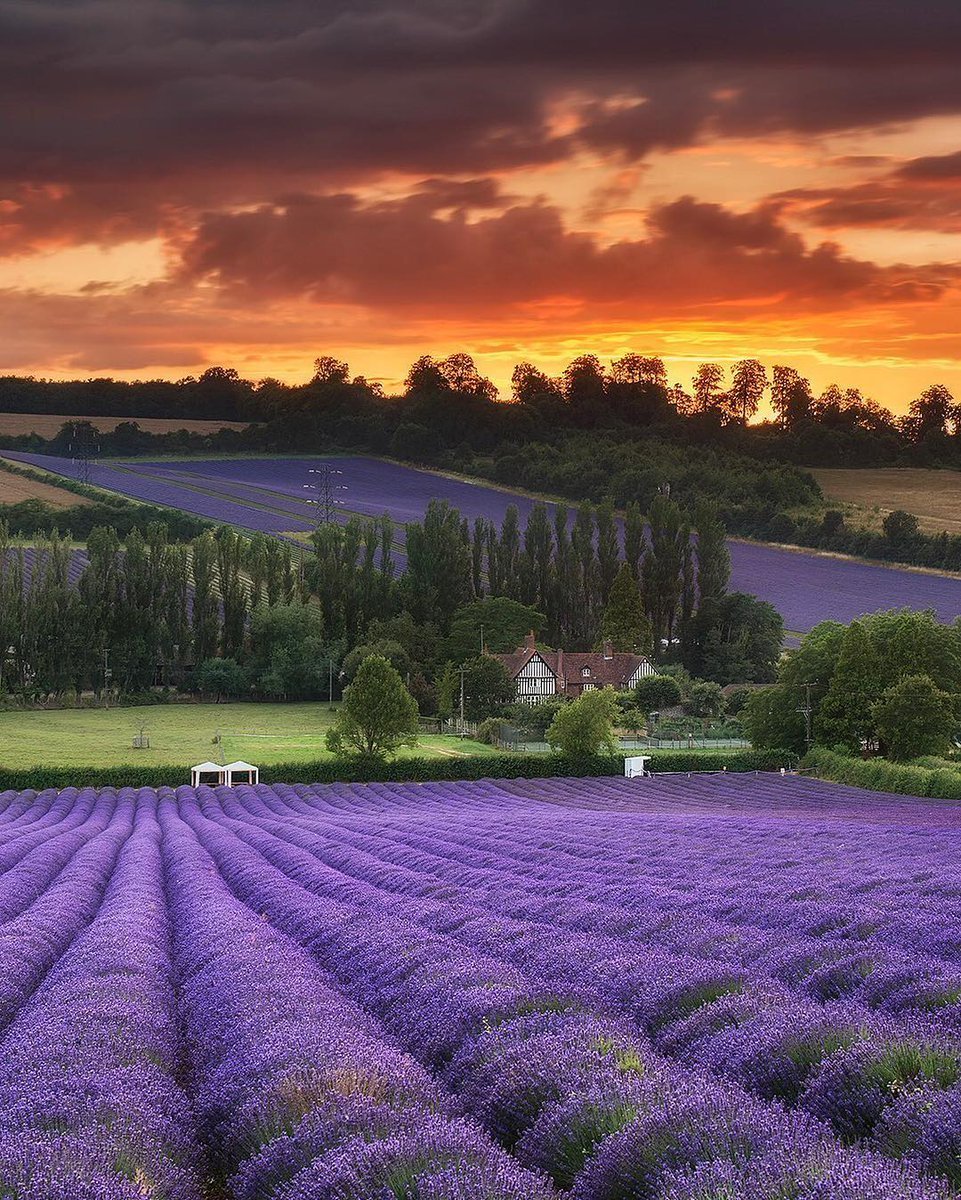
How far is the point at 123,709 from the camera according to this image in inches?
3413

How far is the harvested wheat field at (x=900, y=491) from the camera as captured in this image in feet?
364

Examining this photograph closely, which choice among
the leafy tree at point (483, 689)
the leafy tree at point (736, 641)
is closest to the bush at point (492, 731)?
the leafy tree at point (483, 689)

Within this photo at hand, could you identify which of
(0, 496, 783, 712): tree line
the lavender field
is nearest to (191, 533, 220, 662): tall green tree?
(0, 496, 783, 712): tree line

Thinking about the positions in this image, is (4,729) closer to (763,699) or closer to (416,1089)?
(763,699)

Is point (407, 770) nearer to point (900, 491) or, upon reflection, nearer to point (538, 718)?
point (538, 718)

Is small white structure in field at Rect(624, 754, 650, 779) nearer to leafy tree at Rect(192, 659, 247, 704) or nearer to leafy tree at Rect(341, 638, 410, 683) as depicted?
leafy tree at Rect(341, 638, 410, 683)

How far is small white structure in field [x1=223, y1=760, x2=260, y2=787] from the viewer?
54.7 meters

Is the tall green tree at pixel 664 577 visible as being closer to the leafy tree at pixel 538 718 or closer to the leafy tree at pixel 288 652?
the leafy tree at pixel 288 652

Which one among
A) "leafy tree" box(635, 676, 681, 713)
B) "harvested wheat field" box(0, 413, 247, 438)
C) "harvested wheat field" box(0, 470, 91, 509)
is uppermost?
"harvested wheat field" box(0, 413, 247, 438)

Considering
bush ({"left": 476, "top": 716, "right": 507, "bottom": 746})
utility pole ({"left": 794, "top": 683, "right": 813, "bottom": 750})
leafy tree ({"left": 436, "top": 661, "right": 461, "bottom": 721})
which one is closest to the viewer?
utility pole ({"left": 794, "top": 683, "right": 813, "bottom": 750})

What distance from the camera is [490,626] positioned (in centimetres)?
9694

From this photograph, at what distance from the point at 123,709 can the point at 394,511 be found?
155ft

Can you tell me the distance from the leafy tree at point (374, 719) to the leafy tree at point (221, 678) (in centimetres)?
3329

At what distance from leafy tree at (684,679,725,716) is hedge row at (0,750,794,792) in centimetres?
1966
